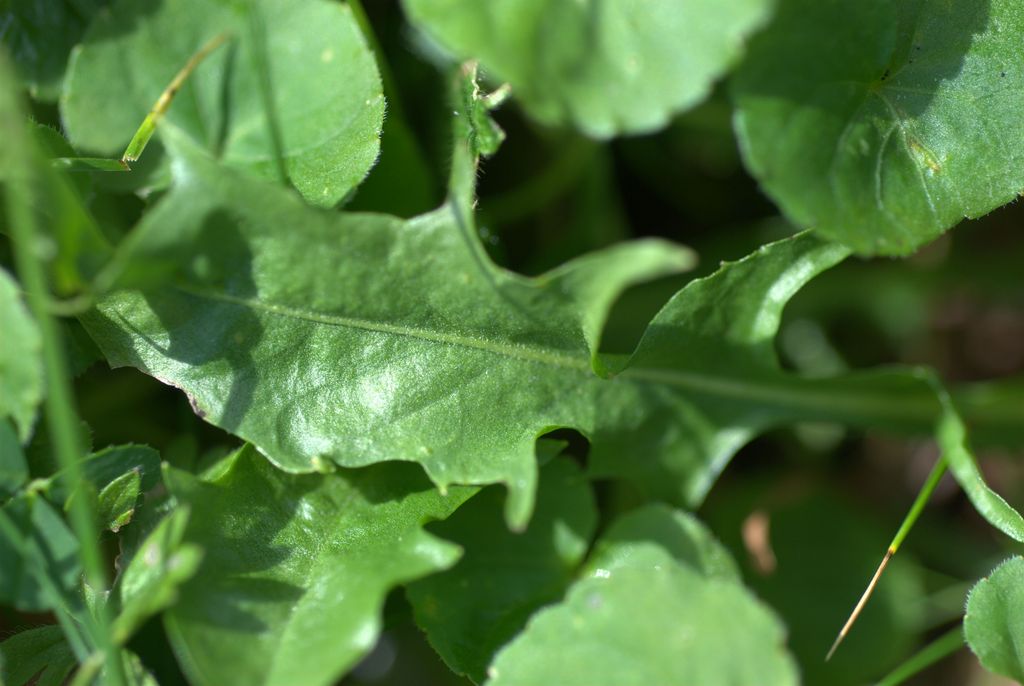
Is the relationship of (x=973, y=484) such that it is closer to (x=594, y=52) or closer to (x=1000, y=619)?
→ (x=1000, y=619)

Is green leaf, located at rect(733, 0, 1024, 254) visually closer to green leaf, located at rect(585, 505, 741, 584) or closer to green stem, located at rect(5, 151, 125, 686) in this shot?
green leaf, located at rect(585, 505, 741, 584)

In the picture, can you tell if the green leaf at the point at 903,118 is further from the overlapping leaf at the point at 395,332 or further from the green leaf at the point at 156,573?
the green leaf at the point at 156,573

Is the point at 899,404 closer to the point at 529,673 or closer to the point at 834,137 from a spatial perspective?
the point at 834,137

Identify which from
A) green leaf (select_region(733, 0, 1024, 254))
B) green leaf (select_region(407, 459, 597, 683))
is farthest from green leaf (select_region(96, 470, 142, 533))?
green leaf (select_region(733, 0, 1024, 254))

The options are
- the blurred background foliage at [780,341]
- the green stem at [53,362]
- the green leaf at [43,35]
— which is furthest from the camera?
the blurred background foliage at [780,341]

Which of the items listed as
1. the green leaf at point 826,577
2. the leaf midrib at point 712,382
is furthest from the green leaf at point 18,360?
the green leaf at point 826,577

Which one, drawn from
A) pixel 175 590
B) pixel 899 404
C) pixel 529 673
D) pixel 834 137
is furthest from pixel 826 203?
pixel 175 590
